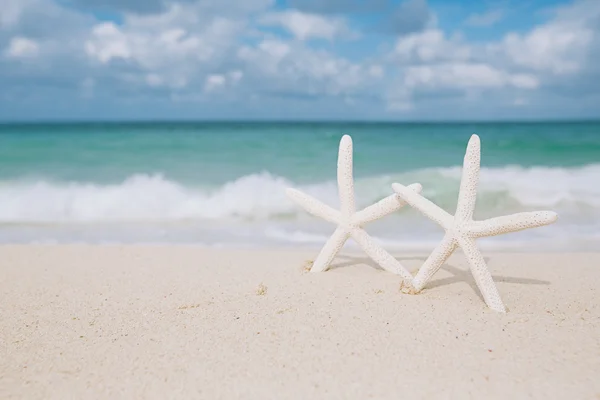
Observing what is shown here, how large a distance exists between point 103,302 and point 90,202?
8632 millimetres

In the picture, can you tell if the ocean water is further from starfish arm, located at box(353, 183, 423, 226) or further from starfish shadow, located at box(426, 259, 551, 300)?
starfish arm, located at box(353, 183, 423, 226)

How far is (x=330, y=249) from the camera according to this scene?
18.1ft

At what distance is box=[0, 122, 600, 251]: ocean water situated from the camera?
8.77 meters

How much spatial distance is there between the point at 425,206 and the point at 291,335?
5.83ft

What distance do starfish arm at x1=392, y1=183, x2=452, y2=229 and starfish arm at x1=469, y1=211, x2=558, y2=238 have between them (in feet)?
0.84

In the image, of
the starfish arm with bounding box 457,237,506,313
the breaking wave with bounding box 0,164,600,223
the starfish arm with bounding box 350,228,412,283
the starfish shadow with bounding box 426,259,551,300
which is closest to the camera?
the starfish arm with bounding box 457,237,506,313

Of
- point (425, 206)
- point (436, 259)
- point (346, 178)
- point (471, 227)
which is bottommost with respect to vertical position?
point (436, 259)

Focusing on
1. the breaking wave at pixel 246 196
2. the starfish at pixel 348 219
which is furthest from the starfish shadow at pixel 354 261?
the breaking wave at pixel 246 196

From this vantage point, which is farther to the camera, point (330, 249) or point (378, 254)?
point (330, 249)

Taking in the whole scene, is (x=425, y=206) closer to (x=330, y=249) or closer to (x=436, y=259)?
(x=436, y=259)

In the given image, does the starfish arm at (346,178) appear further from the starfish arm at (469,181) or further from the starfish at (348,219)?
the starfish arm at (469,181)

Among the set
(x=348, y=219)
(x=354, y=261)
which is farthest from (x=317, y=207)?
(x=354, y=261)

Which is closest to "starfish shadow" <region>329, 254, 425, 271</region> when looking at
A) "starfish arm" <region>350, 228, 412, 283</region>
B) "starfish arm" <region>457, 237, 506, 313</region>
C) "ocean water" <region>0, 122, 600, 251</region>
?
"starfish arm" <region>350, 228, 412, 283</region>

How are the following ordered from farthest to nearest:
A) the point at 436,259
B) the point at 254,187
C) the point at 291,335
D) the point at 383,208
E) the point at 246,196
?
the point at 254,187, the point at 246,196, the point at 383,208, the point at 436,259, the point at 291,335
